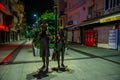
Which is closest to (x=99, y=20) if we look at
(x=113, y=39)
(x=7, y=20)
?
(x=113, y=39)

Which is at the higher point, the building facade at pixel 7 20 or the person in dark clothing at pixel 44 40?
the building facade at pixel 7 20

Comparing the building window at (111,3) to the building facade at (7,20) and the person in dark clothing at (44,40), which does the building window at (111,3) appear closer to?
the person in dark clothing at (44,40)

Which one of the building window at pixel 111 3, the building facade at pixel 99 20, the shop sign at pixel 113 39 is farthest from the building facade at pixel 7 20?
the shop sign at pixel 113 39

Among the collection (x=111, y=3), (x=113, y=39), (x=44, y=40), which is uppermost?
(x=111, y=3)

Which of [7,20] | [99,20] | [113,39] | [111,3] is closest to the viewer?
→ [113,39]

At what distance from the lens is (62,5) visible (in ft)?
193

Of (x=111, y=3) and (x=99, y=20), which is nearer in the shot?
(x=99, y=20)

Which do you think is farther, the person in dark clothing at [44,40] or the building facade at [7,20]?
the building facade at [7,20]

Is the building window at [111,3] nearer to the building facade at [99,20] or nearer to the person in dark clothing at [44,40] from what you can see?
the building facade at [99,20]

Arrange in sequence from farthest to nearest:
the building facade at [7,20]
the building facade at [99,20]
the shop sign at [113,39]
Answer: the building facade at [7,20], the building facade at [99,20], the shop sign at [113,39]

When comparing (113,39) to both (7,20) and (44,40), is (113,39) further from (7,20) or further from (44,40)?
(7,20)

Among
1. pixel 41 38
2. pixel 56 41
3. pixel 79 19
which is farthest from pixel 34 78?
pixel 79 19

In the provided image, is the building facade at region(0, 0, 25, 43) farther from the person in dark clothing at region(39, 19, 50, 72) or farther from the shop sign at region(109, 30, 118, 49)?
the person in dark clothing at region(39, 19, 50, 72)

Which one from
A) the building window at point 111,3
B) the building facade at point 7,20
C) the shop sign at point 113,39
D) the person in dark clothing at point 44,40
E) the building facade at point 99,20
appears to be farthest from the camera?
the building facade at point 7,20
